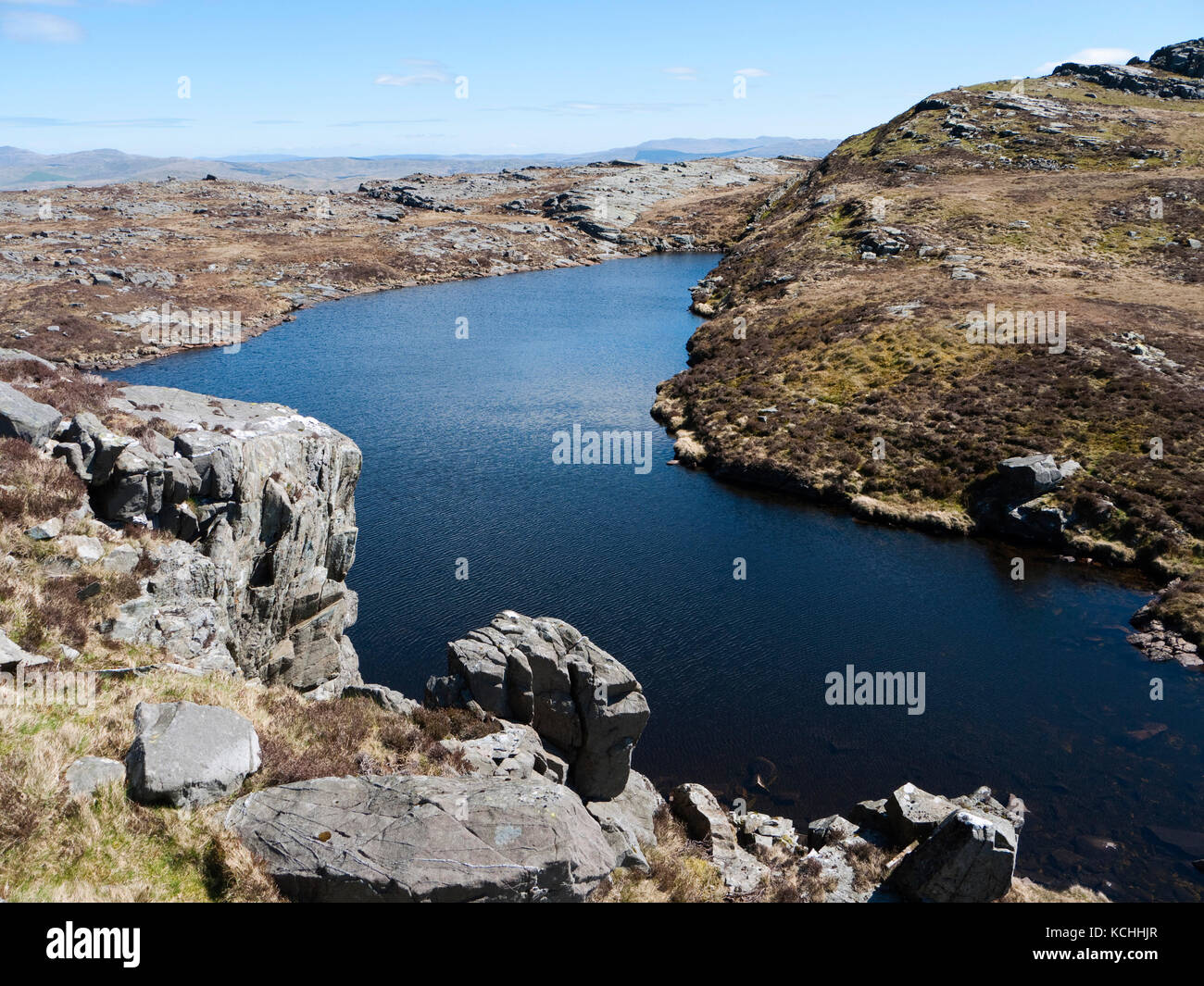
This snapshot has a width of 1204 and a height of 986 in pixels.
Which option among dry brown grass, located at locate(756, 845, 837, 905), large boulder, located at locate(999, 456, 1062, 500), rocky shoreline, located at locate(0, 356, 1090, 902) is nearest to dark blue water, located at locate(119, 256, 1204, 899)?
rocky shoreline, located at locate(0, 356, 1090, 902)

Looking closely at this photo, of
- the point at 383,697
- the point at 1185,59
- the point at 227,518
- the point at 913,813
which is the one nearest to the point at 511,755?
the point at 383,697

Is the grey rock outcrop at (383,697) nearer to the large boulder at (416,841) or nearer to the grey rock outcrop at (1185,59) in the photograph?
the large boulder at (416,841)

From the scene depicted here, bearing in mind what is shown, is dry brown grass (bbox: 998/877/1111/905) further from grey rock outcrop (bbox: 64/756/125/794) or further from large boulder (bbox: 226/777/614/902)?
grey rock outcrop (bbox: 64/756/125/794)

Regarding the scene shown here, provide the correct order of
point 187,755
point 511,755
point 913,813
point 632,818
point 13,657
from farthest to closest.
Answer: point 632,818 → point 913,813 → point 511,755 → point 13,657 → point 187,755

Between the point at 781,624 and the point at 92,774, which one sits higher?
the point at 92,774

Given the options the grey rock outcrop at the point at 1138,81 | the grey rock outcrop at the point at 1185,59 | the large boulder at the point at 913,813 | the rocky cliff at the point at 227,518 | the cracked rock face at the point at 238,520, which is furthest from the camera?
the grey rock outcrop at the point at 1185,59

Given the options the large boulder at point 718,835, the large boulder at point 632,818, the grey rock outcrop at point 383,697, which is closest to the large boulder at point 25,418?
the grey rock outcrop at point 383,697

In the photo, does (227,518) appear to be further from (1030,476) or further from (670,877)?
(1030,476)

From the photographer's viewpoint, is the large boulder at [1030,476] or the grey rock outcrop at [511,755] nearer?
the grey rock outcrop at [511,755]
